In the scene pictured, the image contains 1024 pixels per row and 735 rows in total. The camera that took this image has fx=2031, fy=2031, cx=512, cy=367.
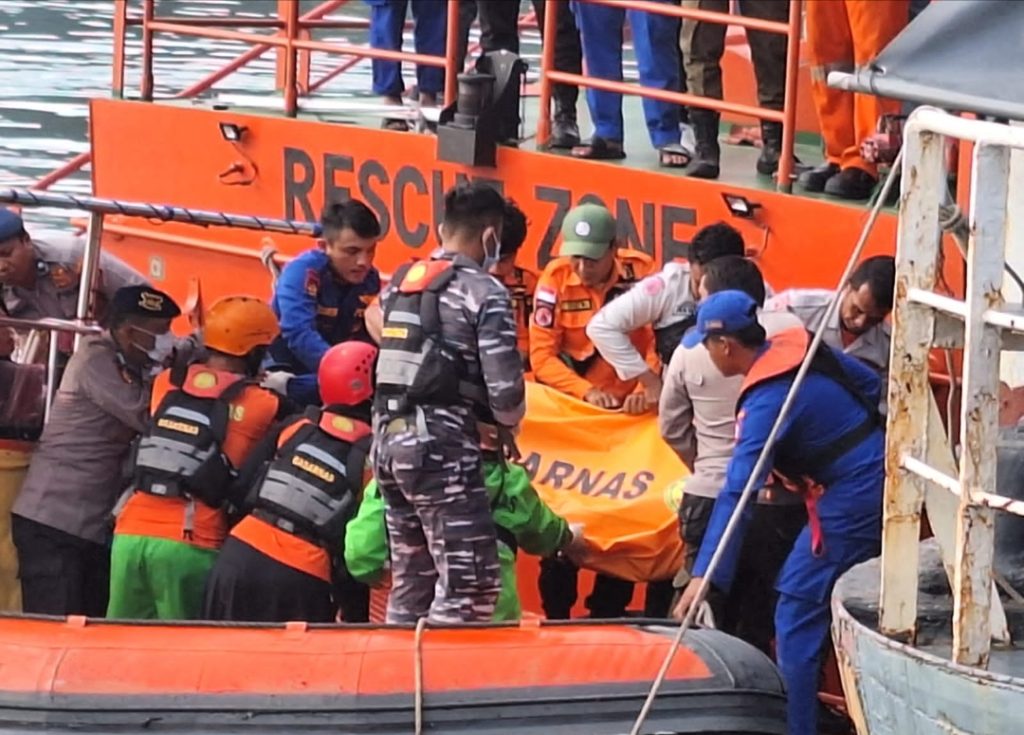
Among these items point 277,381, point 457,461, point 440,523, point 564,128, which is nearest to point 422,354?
point 457,461

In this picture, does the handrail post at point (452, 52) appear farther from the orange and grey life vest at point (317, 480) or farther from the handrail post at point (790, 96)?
the orange and grey life vest at point (317, 480)

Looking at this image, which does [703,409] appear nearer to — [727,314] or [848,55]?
[727,314]

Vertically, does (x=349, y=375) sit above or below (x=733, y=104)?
below

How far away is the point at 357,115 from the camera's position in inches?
345

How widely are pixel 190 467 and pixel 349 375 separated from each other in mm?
570

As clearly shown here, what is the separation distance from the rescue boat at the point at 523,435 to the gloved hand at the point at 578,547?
2.3 inches

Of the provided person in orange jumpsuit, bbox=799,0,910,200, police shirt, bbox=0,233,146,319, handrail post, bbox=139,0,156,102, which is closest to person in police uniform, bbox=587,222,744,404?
person in orange jumpsuit, bbox=799,0,910,200

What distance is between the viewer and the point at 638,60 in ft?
25.4

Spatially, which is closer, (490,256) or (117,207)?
(490,256)

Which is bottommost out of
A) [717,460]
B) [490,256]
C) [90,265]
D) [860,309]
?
[717,460]

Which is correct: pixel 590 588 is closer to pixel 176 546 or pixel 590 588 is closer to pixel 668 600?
pixel 668 600

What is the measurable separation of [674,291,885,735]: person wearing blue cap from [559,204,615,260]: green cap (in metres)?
1.01

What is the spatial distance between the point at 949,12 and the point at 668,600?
2566 millimetres

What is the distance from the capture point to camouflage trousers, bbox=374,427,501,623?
18.7 feet
